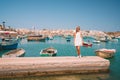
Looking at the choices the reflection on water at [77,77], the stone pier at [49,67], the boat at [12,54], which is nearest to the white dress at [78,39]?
the stone pier at [49,67]

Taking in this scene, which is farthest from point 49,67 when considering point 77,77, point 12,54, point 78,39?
point 12,54

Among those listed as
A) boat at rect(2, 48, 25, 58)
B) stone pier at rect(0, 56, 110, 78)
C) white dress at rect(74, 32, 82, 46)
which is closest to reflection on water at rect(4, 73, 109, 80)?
stone pier at rect(0, 56, 110, 78)

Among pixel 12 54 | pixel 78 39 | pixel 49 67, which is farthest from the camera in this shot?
pixel 12 54

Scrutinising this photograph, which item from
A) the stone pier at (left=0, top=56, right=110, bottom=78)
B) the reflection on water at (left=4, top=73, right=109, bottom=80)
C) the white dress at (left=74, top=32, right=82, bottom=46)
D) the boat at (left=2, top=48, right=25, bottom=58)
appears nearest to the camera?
the stone pier at (left=0, top=56, right=110, bottom=78)

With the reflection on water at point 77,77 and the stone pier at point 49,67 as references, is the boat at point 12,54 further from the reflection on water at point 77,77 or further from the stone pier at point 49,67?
the reflection on water at point 77,77

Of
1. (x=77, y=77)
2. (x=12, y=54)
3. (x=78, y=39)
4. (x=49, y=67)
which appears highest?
(x=78, y=39)

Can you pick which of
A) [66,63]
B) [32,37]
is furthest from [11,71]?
[32,37]

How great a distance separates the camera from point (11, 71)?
526 inches

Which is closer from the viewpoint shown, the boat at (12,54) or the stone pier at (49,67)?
the stone pier at (49,67)

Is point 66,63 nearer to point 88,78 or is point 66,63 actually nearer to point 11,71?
point 88,78

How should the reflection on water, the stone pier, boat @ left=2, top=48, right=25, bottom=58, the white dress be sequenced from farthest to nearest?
1. boat @ left=2, top=48, right=25, bottom=58
2. the white dress
3. the reflection on water
4. the stone pier

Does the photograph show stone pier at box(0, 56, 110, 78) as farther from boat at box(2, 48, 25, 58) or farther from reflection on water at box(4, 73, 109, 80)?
boat at box(2, 48, 25, 58)

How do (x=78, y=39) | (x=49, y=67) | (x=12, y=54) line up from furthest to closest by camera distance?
(x=12, y=54) < (x=78, y=39) < (x=49, y=67)

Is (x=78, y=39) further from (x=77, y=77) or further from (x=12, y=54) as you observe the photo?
(x=12, y=54)
